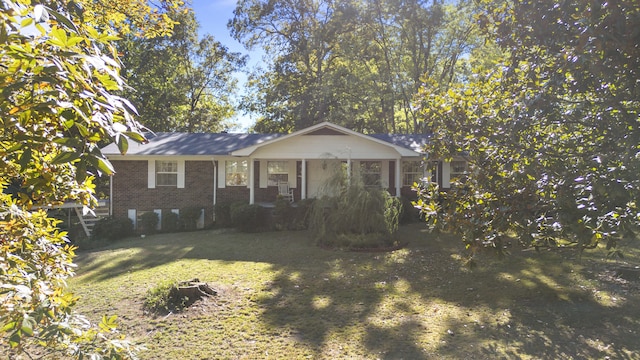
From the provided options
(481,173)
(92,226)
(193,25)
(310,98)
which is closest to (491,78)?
(481,173)

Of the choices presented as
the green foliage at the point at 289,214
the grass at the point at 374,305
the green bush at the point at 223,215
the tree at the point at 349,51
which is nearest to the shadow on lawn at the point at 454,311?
the grass at the point at 374,305

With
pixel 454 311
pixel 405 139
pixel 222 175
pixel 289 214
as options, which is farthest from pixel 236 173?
pixel 454 311

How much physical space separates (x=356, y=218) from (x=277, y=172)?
7153mm

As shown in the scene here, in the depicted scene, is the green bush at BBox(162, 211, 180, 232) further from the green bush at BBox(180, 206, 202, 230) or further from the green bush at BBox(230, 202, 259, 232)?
the green bush at BBox(230, 202, 259, 232)

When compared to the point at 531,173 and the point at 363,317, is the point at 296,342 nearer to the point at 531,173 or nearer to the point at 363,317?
the point at 363,317

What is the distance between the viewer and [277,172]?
17969mm

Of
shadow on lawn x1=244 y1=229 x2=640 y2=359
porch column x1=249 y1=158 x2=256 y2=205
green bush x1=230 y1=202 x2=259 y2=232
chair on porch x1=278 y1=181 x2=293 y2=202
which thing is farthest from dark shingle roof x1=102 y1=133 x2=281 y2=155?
shadow on lawn x1=244 y1=229 x2=640 y2=359

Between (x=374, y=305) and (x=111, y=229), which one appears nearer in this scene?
(x=374, y=305)

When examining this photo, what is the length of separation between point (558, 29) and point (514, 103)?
3.13 ft

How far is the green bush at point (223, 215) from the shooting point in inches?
635

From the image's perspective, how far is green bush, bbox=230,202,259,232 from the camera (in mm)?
14445

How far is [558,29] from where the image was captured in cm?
364

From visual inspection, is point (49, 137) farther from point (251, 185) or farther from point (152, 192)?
point (152, 192)

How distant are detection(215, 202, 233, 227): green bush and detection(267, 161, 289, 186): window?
256 centimetres
